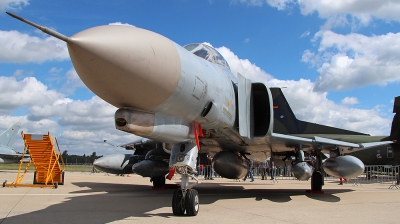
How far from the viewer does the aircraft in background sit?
30.1 meters

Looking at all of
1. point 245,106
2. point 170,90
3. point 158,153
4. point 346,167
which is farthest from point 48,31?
point 346,167

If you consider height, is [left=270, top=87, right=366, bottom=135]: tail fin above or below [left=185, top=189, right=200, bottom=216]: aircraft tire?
above

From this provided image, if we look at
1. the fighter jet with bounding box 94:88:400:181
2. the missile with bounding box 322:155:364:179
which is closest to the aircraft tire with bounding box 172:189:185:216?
the fighter jet with bounding box 94:88:400:181

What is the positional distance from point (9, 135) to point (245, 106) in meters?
31.1

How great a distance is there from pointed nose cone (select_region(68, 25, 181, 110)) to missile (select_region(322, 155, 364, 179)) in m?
6.64

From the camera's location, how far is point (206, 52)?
674 cm

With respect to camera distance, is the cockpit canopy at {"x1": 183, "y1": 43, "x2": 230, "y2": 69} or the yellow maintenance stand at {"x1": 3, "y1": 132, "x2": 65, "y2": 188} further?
the yellow maintenance stand at {"x1": 3, "y1": 132, "x2": 65, "y2": 188}

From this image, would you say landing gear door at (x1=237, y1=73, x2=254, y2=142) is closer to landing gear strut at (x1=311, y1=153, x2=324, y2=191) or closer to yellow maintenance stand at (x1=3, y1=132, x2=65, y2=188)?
landing gear strut at (x1=311, y1=153, x2=324, y2=191)

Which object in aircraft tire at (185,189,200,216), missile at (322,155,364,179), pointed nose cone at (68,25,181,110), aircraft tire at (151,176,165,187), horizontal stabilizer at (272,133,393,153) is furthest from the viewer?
aircraft tire at (151,176,165,187)

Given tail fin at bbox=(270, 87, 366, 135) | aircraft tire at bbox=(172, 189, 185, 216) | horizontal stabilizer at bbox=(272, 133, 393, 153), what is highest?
tail fin at bbox=(270, 87, 366, 135)

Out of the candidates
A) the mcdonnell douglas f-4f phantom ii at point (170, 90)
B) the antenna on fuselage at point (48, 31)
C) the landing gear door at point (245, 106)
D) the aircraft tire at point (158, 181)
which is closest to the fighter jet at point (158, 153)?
the aircraft tire at point (158, 181)

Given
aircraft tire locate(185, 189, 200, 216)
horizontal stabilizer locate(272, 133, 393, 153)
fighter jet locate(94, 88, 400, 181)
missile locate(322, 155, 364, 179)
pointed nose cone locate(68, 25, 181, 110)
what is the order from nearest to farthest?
1. pointed nose cone locate(68, 25, 181, 110)
2. aircraft tire locate(185, 189, 200, 216)
3. missile locate(322, 155, 364, 179)
4. horizontal stabilizer locate(272, 133, 393, 153)
5. fighter jet locate(94, 88, 400, 181)

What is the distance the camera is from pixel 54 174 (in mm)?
12133

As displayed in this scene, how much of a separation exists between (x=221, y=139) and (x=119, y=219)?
333 centimetres
